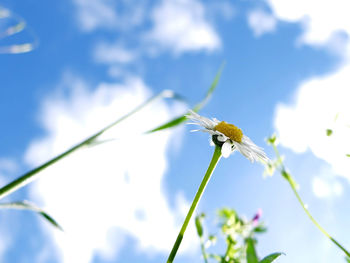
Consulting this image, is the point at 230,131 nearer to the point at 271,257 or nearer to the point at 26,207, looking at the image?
the point at 271,257

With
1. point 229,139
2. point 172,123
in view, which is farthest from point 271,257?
point 229,139

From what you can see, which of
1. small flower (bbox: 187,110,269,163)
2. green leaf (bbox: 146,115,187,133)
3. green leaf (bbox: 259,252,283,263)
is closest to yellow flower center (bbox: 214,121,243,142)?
small flower (bbox: 187,110,269,163)

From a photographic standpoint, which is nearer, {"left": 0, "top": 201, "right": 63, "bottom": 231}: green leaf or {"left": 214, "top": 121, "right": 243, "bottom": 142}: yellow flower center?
{"left": 0, "top": 201, "right": 63, "bottom": 231}: green leaf

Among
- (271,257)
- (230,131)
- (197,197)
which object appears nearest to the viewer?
(271,257)

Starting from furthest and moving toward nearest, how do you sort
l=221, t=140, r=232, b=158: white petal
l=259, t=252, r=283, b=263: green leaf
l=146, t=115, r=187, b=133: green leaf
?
l=221, t=140, r=232, b=158: white petal
l=259, t=252, r=283, b=263: green leaf
l=146, t=115, r=187, b=133: green leaf

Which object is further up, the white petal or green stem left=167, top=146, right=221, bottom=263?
the white petal

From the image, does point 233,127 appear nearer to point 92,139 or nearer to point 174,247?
point 174,247

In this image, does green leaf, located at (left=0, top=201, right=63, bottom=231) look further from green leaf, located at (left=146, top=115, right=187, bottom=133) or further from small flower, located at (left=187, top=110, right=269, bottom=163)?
small flower, located at (left=187, top=110, right=269, bottom=163)

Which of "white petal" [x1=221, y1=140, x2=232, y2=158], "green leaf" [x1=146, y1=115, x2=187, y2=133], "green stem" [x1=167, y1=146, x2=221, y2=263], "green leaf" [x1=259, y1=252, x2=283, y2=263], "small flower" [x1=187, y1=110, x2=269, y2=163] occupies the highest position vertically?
"small flower" [x1=187, y1=110, x2=269, y2=163]

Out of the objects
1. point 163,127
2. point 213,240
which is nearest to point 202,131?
point 213,240
